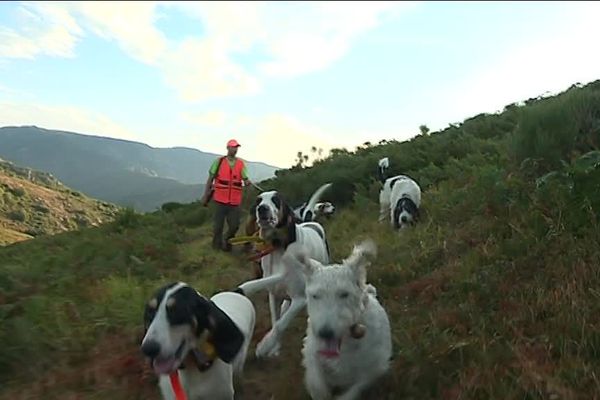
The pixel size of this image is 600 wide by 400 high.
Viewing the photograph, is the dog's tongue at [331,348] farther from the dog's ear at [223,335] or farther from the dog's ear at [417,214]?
the dog's ear at [417,214]

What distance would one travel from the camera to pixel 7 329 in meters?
6.03

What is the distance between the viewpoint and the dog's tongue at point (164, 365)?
3791mm

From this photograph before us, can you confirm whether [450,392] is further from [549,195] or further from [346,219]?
[346,219]

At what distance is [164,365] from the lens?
12.5 feet

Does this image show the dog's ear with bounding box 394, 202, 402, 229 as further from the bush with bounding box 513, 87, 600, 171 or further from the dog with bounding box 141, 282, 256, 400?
the dog with bounding box 141, 282, 256, 400

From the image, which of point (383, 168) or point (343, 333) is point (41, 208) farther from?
point (343, 333)

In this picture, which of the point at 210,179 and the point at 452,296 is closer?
the point at 452,296

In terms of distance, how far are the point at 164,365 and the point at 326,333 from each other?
3.36ft

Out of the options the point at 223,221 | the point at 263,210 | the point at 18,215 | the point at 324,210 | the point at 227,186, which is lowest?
the point at 18,215

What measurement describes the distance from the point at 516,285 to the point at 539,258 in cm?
52

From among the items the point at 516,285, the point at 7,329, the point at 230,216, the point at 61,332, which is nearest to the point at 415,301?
the point at 516,285

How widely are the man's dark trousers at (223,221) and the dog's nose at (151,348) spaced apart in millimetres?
8420

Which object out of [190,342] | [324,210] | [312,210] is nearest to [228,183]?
[312,210]

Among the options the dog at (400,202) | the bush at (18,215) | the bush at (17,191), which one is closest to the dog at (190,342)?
the dog at (400,202)
